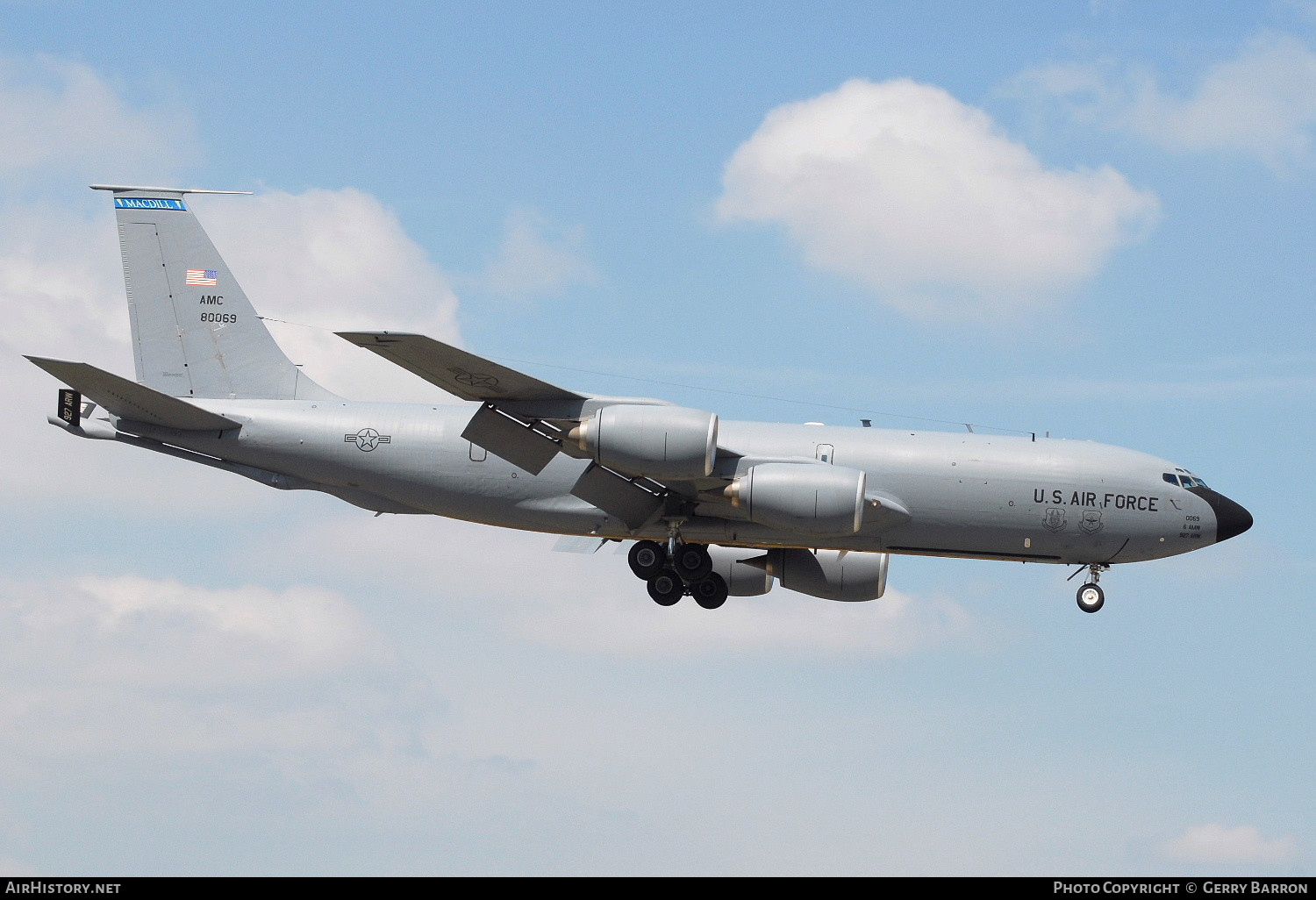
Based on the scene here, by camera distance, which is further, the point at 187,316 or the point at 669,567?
the point at 187,316

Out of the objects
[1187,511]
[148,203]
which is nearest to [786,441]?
[1187,511]

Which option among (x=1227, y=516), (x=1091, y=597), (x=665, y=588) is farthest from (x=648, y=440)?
(x=1227, y=516)

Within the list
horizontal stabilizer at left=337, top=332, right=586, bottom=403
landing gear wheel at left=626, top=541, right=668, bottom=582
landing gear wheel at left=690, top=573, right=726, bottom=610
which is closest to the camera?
horizontal stabilizer at left=337, top=332, right=586, bottom=403

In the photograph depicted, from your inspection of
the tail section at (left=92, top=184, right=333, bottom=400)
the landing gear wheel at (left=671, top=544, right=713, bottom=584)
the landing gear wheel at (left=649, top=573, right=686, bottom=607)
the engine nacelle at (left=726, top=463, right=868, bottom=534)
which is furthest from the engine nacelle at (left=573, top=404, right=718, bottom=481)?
the tail section at (left=92, top=184, right=333, bottom=400)

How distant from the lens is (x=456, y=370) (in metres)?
31.5

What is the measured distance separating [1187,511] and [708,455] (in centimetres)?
1257

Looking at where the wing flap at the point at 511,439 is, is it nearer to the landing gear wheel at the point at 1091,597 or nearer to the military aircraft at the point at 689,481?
the military aircraft at the point at 689,481

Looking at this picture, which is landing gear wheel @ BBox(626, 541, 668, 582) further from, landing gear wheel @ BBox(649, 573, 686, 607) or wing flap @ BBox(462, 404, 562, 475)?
wing flap @ BBox(462, 404, 562, 475)

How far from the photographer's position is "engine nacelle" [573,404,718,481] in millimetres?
31594

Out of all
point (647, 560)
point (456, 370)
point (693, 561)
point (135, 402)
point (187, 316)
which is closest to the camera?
point (456, 370)

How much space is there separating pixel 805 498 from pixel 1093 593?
849 centimetres

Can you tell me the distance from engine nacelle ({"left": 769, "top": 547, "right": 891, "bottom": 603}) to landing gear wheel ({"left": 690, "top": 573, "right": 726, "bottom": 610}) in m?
1.94

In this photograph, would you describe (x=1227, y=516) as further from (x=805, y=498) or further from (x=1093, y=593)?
(x=805, y=498)

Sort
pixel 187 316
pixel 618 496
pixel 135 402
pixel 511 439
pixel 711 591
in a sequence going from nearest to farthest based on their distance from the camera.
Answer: pixel 511 439 → pixel 135 402 → pixel 618 496 → pixel 711 591 → pixel 187 316
